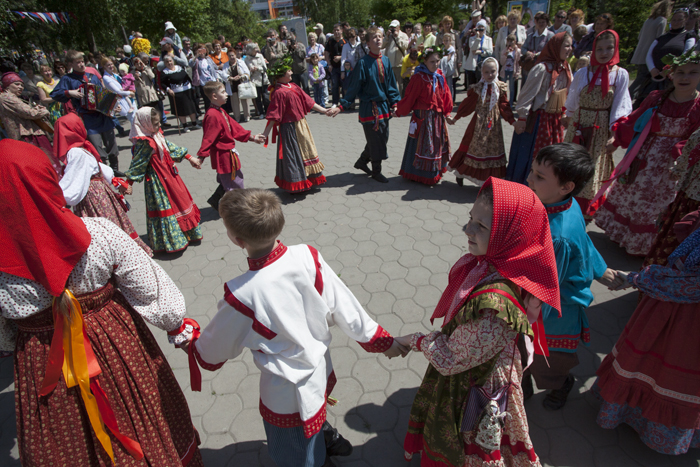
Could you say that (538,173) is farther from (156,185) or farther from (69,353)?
(156,185)

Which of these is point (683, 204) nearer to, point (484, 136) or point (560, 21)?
point (484, 136)

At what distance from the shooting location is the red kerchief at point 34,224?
1394 millimetres

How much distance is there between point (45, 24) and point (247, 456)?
21.2 m

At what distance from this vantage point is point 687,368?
79.7 inches

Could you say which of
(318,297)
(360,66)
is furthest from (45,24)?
(318,297)

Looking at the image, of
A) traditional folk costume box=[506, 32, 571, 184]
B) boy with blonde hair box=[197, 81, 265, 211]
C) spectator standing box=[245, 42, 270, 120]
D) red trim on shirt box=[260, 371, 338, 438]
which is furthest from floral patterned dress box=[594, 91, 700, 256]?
spectator standing box=[245, 42, 270, 120]

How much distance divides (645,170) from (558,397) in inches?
97.6

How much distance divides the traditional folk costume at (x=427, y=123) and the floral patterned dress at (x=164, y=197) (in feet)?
10.0

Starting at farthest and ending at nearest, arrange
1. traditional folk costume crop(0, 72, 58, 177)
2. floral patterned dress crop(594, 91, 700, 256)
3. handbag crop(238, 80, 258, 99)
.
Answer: handbag crop(238, 80, 258, 99), traditional folk costume crop(0, 72, 58, 177), floral patterned dress crop(594, 91, 700, 256)

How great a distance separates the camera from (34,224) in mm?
1431

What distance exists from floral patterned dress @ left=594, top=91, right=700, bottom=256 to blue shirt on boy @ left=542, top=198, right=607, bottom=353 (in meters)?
1.76

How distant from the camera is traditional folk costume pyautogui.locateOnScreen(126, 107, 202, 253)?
4207mm

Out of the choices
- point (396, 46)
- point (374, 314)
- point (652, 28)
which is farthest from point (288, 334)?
point (396, 46)

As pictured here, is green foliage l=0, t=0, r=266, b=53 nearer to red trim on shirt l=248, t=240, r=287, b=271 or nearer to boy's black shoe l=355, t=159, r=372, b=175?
boy's black shoe l=355, t=159, r=372, b=175
